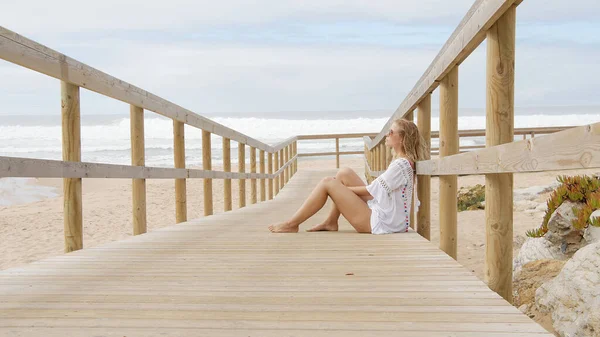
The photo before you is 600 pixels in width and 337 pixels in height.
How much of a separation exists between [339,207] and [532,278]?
1588 mm

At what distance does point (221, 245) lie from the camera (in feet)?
13.2

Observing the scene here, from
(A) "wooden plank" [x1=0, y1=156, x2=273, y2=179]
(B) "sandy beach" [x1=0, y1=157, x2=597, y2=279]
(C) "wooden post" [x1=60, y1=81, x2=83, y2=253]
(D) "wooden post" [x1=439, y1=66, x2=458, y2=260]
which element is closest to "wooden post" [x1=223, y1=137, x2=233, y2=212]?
(A) "wooden plank" [x1=0, y1=156, x2=273, y2=179]

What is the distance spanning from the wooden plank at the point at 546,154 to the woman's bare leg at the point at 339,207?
179 centimetres

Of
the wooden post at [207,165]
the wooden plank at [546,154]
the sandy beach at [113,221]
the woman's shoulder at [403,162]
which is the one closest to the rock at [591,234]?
the sandy beach at [113,221]

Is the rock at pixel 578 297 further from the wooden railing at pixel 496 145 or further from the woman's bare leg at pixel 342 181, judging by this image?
the woman's bare leg at pixel 342 181

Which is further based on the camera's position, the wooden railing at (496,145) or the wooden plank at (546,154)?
the wooden railing at (496,145)

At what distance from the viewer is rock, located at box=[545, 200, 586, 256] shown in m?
5.45

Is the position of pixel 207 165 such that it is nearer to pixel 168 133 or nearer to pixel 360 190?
pixel 360 190

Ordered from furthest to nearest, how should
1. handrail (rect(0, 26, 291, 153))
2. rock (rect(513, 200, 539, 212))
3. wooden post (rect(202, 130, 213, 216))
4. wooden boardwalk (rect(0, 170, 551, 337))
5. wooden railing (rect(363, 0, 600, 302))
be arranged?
rock (rect(513, 200, 539, 212)), wooden post (rect(202, 130, 213, 216)), handrail (rect(0, 26, 291, 153)), wooden boardwalk (rect(0, 170, 551, 337)), wooden railing (rect(363, 0, 600, 302))

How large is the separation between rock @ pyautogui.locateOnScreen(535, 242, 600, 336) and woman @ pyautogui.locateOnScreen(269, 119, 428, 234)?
1125 mm

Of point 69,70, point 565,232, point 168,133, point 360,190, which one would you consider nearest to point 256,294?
point 69,70

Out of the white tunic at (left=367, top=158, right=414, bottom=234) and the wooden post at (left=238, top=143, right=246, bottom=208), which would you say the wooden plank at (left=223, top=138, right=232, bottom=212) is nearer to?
the wooden post at (left=238, top=143, right=246, bottom=208)

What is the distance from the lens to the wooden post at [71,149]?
11.6 feet

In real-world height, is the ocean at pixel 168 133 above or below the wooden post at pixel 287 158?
above
